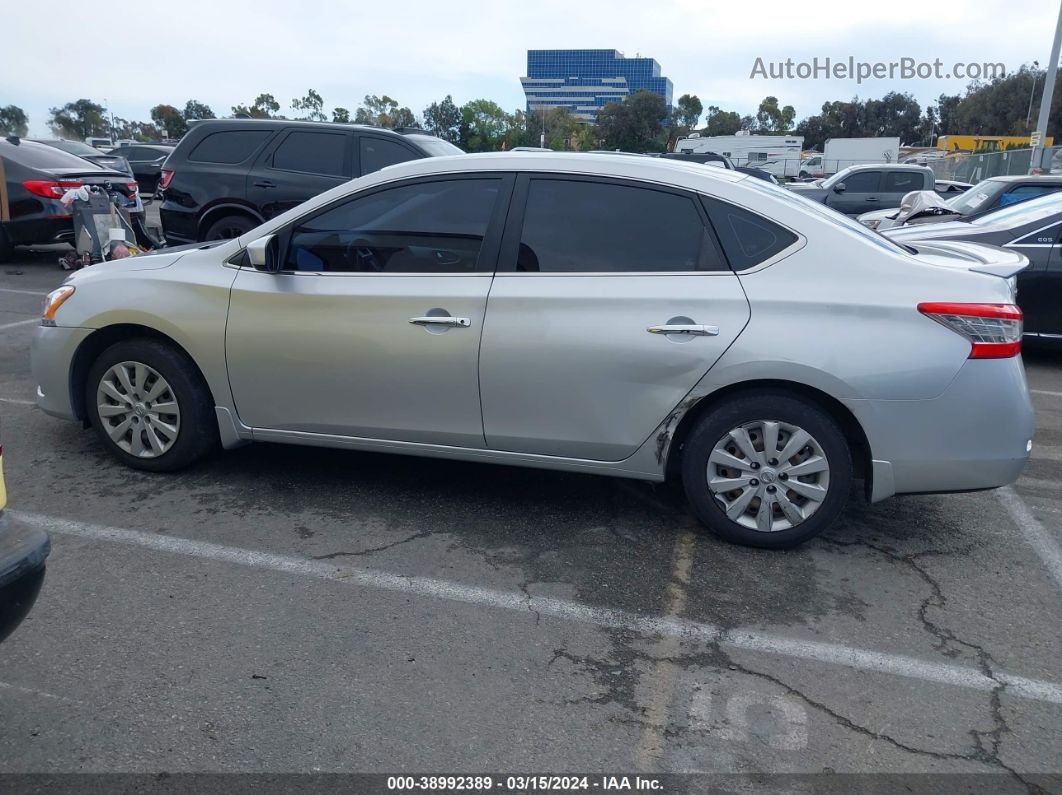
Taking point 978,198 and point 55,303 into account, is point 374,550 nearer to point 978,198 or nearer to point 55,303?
point 55,303

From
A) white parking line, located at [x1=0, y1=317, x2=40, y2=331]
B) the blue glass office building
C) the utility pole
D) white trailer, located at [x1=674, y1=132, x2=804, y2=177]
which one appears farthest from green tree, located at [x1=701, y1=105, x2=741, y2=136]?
white parking line, located at [x1=0, y1=317, x2=40, y2=331]

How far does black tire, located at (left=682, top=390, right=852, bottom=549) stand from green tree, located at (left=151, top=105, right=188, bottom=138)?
7685 centimetres

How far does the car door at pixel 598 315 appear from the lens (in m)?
4.05

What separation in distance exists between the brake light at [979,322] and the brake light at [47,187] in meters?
10.9

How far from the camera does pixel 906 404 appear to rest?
3904 millimetres

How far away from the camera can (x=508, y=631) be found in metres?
3.49

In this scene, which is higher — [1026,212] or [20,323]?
[1026,212]

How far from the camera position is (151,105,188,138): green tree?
77.2m

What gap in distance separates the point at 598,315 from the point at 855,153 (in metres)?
45.1

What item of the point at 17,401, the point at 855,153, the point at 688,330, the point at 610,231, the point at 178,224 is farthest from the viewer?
the point at 855,153

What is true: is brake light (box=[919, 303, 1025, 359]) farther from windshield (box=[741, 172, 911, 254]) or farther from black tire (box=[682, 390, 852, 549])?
black tire (box=[682, 390, 852, 549])

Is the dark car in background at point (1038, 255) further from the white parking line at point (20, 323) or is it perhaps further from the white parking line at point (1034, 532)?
the white parking line at point (20, 323)

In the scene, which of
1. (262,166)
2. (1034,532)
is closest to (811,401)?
(1034,532)

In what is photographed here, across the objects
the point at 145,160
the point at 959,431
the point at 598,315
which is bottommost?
the point at 959,431
